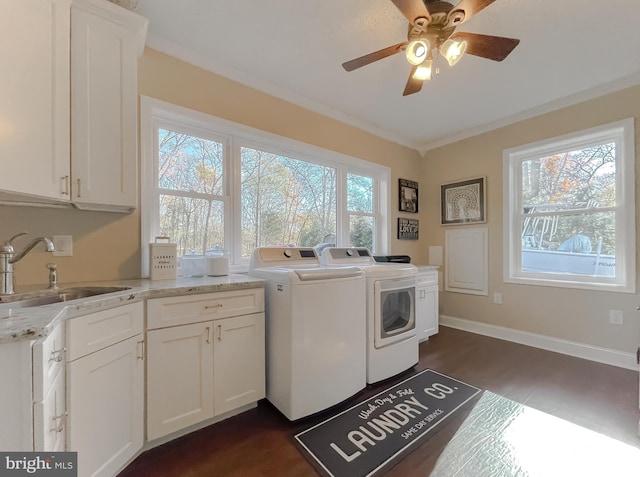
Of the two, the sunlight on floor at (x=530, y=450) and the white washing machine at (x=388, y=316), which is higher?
the white washing machine at (x=388, y=316)

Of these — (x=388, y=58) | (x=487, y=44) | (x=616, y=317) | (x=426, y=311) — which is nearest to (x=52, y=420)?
(x=487, y=44)

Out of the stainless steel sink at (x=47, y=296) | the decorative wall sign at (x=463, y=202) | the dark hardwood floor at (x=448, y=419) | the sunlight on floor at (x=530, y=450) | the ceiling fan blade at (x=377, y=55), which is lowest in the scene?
the dark hardwood floor at (x=448, y=419)

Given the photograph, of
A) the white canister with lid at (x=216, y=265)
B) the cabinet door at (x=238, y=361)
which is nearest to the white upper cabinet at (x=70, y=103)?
the white canister with lid at (x=216, y=265)

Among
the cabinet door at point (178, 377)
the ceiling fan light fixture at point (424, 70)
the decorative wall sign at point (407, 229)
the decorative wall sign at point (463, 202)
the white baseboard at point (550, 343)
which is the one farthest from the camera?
the decorative wall sign at point (407, 229)

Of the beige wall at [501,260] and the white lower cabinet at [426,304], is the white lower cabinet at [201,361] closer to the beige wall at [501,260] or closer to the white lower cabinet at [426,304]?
the white lower cabinet at [426,304]

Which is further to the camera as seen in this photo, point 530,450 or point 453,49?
point 453,49

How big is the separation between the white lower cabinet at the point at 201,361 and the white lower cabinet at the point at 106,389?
0.07 m

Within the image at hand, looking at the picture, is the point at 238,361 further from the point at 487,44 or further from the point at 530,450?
the point at 487,44

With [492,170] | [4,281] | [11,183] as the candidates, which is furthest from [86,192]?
[492,170]

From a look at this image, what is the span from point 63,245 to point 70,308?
0.88 meters

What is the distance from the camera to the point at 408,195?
385cm

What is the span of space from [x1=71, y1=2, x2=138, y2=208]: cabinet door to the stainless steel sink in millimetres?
487

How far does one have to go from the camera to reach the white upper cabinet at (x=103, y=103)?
1.42 m

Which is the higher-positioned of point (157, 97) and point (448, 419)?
point (157, 97)
